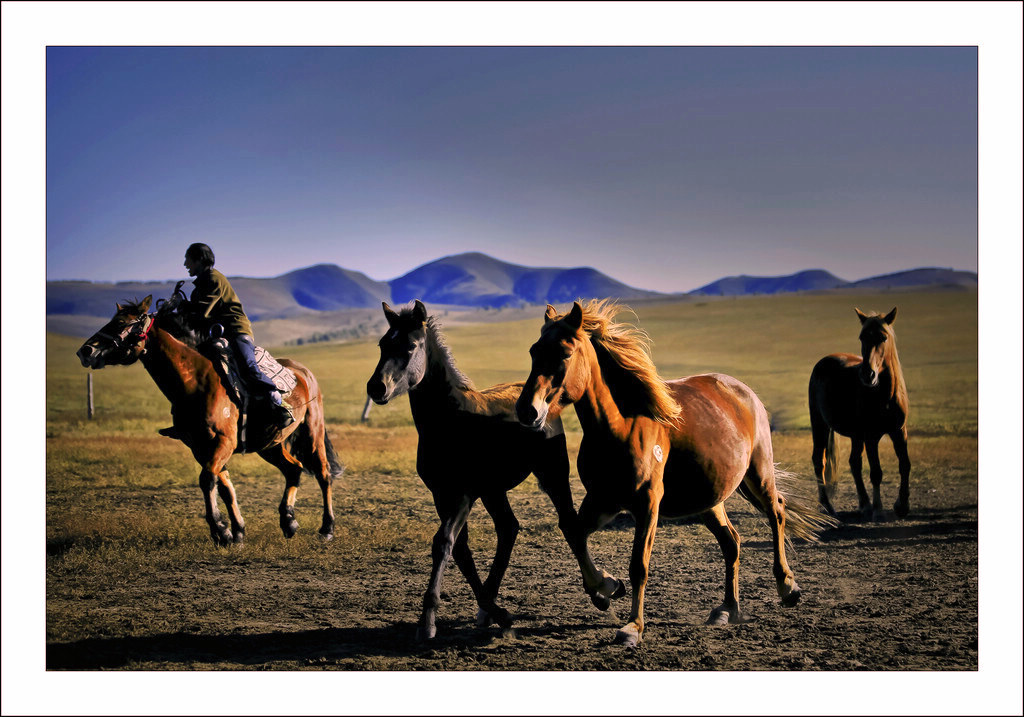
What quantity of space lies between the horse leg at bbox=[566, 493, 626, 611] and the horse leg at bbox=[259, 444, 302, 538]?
460 cm

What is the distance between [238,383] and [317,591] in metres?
2.61

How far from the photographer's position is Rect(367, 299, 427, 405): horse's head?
5363mm

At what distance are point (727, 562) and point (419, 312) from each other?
9.75 ft

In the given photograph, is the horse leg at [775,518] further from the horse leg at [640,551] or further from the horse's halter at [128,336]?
the horse's halter at [128,336]

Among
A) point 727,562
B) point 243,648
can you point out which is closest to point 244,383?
point 243,648

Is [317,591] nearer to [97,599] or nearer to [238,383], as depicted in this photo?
[97,599]

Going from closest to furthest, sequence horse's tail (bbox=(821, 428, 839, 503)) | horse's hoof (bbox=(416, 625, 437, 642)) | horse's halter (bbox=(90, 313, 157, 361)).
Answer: horse's hoof (bbox=(416, 625, 437, 642)), horse's halter (bbox=(90, 313, 157, 361)), horse's tail (bbox=(821, 428, 839, 503))

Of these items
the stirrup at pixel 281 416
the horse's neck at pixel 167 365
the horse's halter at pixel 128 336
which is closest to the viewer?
the horse's halter at pixel 128 336

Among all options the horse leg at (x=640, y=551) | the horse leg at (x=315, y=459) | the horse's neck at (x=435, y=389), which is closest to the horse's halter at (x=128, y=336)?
the horse leg at (x=315, y=459)

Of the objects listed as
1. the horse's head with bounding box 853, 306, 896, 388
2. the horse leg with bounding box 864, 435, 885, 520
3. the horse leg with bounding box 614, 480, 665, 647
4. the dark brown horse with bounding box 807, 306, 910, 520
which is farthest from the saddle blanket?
the horse leg with bounding box 864, 435, 885, 520

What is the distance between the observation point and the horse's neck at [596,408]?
529 cm

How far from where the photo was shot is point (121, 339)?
8156 mm

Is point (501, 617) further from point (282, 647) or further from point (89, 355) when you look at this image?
point (89, 355)

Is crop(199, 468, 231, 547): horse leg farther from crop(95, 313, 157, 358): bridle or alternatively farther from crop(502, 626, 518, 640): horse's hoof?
crop(502, 626, 518, 640): horse's hoof
